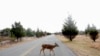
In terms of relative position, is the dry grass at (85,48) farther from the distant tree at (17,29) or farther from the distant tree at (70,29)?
the distant tree at (17,29)

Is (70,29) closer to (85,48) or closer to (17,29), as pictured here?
(17,29)

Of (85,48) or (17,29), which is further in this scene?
(17,29)

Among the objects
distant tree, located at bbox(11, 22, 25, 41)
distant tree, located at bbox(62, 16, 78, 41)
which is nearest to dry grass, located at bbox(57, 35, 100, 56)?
distant tree, located at bbox(62, 16, 78, 41)

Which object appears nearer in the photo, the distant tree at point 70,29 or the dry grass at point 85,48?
the dry grass at point 85,48

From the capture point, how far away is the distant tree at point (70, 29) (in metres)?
57.5

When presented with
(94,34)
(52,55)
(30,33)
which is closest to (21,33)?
(94,34)

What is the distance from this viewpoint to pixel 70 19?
2363 inches

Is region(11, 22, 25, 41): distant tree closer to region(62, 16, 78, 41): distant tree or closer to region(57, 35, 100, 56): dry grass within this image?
region(62, 16, 78, 41): distant tree

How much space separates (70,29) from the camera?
191 ft

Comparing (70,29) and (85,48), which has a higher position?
(70,29)

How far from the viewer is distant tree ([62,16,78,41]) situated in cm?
5747

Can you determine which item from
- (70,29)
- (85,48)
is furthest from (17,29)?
(85,48)

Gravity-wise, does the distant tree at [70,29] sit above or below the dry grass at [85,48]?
above

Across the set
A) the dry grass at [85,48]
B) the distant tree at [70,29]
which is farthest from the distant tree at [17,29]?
the dry grass at [85,48]
